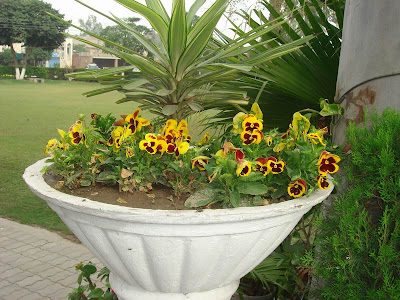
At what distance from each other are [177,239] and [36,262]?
9.65 ft

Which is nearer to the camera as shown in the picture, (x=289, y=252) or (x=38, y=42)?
(x=289, y=252)

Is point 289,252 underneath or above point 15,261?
above

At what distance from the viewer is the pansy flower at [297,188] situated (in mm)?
1418

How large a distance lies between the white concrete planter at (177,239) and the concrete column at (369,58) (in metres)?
0.42

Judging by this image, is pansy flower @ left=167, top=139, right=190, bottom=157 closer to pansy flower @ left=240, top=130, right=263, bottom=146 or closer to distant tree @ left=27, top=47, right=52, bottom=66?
pansy flower @ left=240, top=130, right=263, bottom=146

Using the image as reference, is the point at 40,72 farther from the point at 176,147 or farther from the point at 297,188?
the point at 297,188

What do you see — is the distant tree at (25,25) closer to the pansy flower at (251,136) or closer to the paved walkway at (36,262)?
the paved walkway at (36,262)

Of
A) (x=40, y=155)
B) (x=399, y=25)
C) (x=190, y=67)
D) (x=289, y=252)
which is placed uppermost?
(x=399, y=25)

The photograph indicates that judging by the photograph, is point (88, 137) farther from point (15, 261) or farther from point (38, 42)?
point (38, 42)

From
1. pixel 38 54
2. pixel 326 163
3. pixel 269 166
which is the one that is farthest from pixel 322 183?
pixel 38 54

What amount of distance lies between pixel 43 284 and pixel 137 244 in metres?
2.47

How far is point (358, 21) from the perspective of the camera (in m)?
1.68

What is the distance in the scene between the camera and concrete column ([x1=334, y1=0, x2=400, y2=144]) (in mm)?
1578

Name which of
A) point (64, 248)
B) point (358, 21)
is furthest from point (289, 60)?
point (64, 248)
